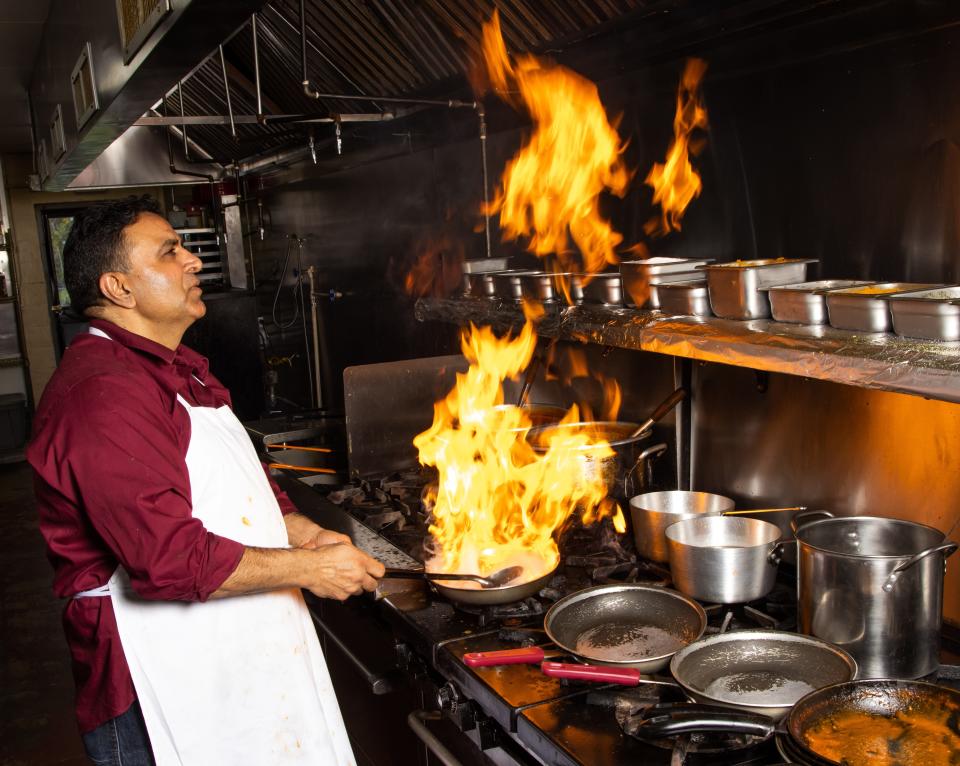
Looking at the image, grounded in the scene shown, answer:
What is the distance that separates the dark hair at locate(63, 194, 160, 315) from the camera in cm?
196

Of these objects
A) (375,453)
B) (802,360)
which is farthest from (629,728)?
(375,453)

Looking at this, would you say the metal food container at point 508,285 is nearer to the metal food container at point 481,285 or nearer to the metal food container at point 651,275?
the metal food container at point 481,285

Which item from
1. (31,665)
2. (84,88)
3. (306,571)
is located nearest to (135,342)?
(306,571)

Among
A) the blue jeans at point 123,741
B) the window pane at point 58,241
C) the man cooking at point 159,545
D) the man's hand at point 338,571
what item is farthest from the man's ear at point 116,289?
the window pane at point 58,241

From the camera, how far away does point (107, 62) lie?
285 cm

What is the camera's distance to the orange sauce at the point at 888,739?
57.3 inches

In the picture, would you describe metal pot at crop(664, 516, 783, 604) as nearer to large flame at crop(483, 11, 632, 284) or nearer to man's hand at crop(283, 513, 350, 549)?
man's hand at crop(283, 513, 350, 549)

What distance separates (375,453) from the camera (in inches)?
149

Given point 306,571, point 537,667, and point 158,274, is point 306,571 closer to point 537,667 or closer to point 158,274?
point 537,667

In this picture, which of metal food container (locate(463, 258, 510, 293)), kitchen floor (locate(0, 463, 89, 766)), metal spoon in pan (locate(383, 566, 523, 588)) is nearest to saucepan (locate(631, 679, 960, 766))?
metal spoon in pan (locate(383, 566, 523, 588))

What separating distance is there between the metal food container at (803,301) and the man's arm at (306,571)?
1.14m

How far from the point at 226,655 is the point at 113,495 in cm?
54

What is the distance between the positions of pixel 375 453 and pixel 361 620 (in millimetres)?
1133

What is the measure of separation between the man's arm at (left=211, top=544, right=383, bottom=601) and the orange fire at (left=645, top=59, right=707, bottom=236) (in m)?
1.55
